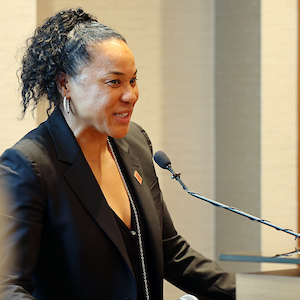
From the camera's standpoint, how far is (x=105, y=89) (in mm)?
1674

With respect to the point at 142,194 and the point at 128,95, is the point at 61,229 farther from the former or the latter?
the point at 128,95

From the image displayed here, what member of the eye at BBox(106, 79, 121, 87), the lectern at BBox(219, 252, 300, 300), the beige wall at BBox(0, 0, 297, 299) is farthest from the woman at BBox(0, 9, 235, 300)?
the beige wall at BBox(0, 0, 297, 299)

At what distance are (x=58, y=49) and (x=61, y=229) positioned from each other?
1.86 ft

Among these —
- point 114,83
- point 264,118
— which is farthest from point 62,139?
point 264,118

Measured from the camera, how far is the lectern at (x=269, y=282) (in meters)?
1.24

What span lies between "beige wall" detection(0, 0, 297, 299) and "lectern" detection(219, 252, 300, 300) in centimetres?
164

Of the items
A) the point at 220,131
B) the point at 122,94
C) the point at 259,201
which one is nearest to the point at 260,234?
the point at 259,201

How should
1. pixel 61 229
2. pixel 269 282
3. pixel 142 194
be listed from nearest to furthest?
pixel 269 282 < pixel 61 229 < pixel 142 194

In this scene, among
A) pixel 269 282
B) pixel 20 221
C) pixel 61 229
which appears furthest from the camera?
pixel 61 229

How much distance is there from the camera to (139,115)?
3102mm

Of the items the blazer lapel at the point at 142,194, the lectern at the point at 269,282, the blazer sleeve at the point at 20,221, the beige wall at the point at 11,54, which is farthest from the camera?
the beige wall at the point at 11,54

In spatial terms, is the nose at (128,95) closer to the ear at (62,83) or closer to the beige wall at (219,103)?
the ear at (62,83)

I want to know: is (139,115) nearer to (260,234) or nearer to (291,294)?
(260,234)

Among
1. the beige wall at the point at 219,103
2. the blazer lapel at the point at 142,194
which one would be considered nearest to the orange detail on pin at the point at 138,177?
the blazer lapel at the point at 142,194
